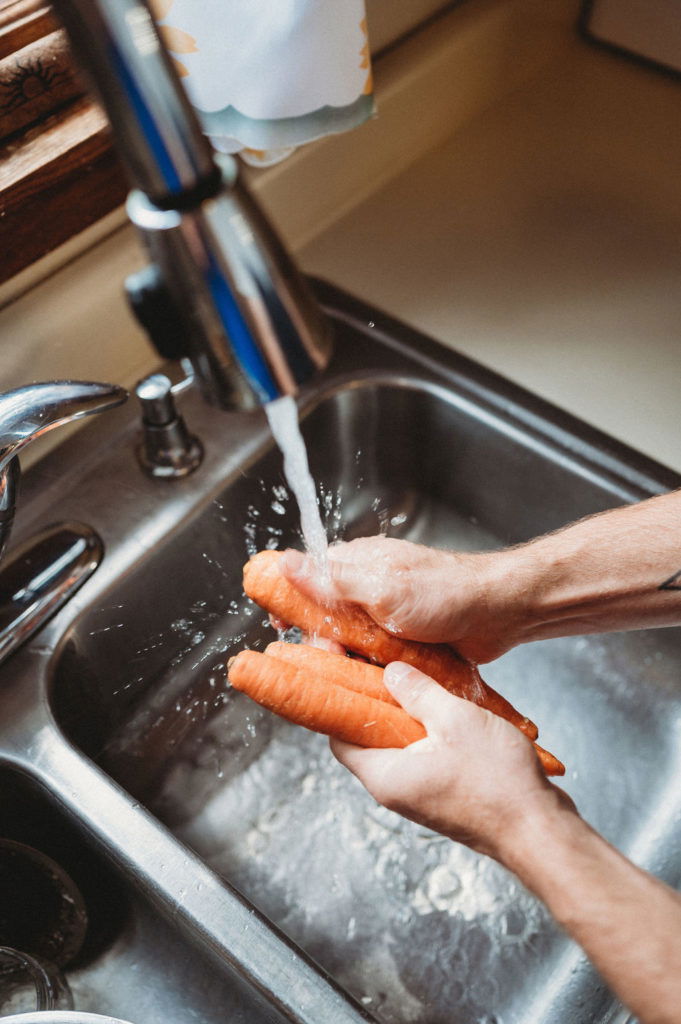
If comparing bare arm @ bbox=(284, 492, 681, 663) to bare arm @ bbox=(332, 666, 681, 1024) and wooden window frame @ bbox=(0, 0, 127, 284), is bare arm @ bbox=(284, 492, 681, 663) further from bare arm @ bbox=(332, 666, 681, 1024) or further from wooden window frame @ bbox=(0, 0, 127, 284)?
wooden window frame @ bbox=(0, 0, 127, 284)

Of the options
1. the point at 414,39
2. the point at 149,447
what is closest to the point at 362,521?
the point at 149,447

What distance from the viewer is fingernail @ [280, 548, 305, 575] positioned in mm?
800

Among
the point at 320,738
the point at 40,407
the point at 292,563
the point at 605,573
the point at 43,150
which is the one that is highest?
the point at 43,150

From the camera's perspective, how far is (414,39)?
1145 mm

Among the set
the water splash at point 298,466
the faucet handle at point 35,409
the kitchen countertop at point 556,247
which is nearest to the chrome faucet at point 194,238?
the water splash at point 298,466

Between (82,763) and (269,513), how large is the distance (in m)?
0.36

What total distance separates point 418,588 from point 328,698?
14cm

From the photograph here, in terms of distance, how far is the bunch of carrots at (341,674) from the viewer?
2.42 feet

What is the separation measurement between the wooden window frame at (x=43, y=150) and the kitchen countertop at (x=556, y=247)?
35 cm

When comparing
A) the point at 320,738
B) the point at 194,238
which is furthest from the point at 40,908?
the point at 194,238

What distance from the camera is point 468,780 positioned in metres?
Result: 0.62

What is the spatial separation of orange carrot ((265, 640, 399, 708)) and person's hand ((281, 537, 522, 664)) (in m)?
0.05

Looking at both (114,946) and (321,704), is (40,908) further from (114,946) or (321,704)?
(321,704)

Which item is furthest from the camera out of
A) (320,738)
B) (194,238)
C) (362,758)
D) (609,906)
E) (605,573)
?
(320,738)
